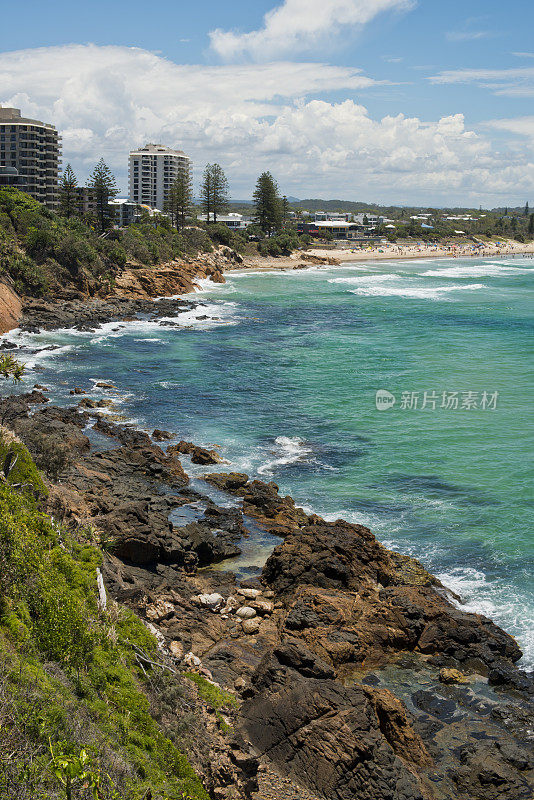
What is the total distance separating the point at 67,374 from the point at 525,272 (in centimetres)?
10775

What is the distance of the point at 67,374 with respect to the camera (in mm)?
42812

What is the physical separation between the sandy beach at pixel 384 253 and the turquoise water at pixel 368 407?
40.3m

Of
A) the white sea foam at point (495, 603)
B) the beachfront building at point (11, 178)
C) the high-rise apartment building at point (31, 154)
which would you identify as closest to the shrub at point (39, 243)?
the beachfront building at point (11, 178)

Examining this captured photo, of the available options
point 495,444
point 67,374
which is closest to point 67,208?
point 67,374

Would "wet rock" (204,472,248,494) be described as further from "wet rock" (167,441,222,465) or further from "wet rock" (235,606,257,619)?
"wet rock" (235,606,257,619)

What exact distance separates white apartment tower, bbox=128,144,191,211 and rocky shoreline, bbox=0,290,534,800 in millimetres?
141231

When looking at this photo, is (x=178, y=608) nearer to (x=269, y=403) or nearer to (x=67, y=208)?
(x=269, y=403)

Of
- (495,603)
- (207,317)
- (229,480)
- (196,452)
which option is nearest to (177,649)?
(495,603)

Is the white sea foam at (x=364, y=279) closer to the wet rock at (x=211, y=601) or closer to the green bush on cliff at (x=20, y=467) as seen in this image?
the wet rock at (x=211, y=601)

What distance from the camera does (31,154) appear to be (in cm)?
9750

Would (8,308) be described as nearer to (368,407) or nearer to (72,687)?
(368,407)

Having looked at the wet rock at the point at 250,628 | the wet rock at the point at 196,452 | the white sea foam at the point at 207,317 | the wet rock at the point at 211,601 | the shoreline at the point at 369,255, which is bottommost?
the wet rock at the point at 250,628

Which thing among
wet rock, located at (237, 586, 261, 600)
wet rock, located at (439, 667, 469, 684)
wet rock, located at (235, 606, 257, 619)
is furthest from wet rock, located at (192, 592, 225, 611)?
wet rock, located at (439, 667, 469, 684)

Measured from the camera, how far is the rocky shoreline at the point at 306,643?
43.3 ft
